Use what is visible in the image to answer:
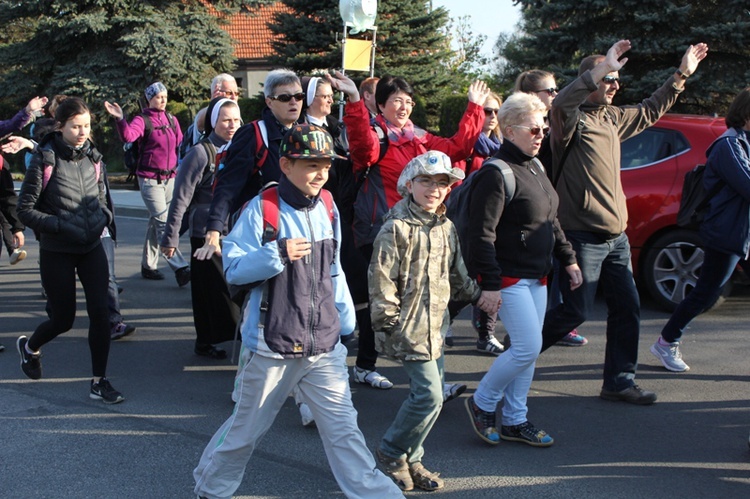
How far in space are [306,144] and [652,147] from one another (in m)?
5.00

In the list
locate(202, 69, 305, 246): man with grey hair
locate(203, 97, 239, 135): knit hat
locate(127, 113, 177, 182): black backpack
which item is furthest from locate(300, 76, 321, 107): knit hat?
locate(127, 113, 177, 182): black backpack

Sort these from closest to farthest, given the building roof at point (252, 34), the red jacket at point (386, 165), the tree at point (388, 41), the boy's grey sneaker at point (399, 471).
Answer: the boy's grey sneaker at point (399, 471) → the red jacket at point (386, 165) → the tree at point (388, 41) → the building roof at point (252, 34)

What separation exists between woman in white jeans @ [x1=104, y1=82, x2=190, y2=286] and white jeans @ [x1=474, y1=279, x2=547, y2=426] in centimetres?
554

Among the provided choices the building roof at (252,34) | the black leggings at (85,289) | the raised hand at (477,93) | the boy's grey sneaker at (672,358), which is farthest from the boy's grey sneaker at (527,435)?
→ the building roof at (252,34)

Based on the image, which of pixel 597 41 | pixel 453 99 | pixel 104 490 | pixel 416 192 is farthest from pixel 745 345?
pixel 453 99

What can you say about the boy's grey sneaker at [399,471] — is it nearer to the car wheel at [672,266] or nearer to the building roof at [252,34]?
the car wheel at [672,266]

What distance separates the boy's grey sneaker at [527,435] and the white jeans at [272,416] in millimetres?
1170

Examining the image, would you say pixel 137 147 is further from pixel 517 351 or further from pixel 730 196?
pixel 730 196

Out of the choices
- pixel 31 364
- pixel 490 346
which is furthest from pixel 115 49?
pixel 490 346

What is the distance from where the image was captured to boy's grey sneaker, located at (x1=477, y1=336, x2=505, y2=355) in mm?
6484

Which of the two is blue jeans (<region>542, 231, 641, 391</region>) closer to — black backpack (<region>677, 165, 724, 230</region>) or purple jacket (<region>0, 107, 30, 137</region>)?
black backpack (<region>677, 165, 724, 230</region>)

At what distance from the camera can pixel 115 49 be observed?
86.0 ft

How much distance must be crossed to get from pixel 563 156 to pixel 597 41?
11.2 meters

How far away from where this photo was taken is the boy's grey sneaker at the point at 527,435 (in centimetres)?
458
